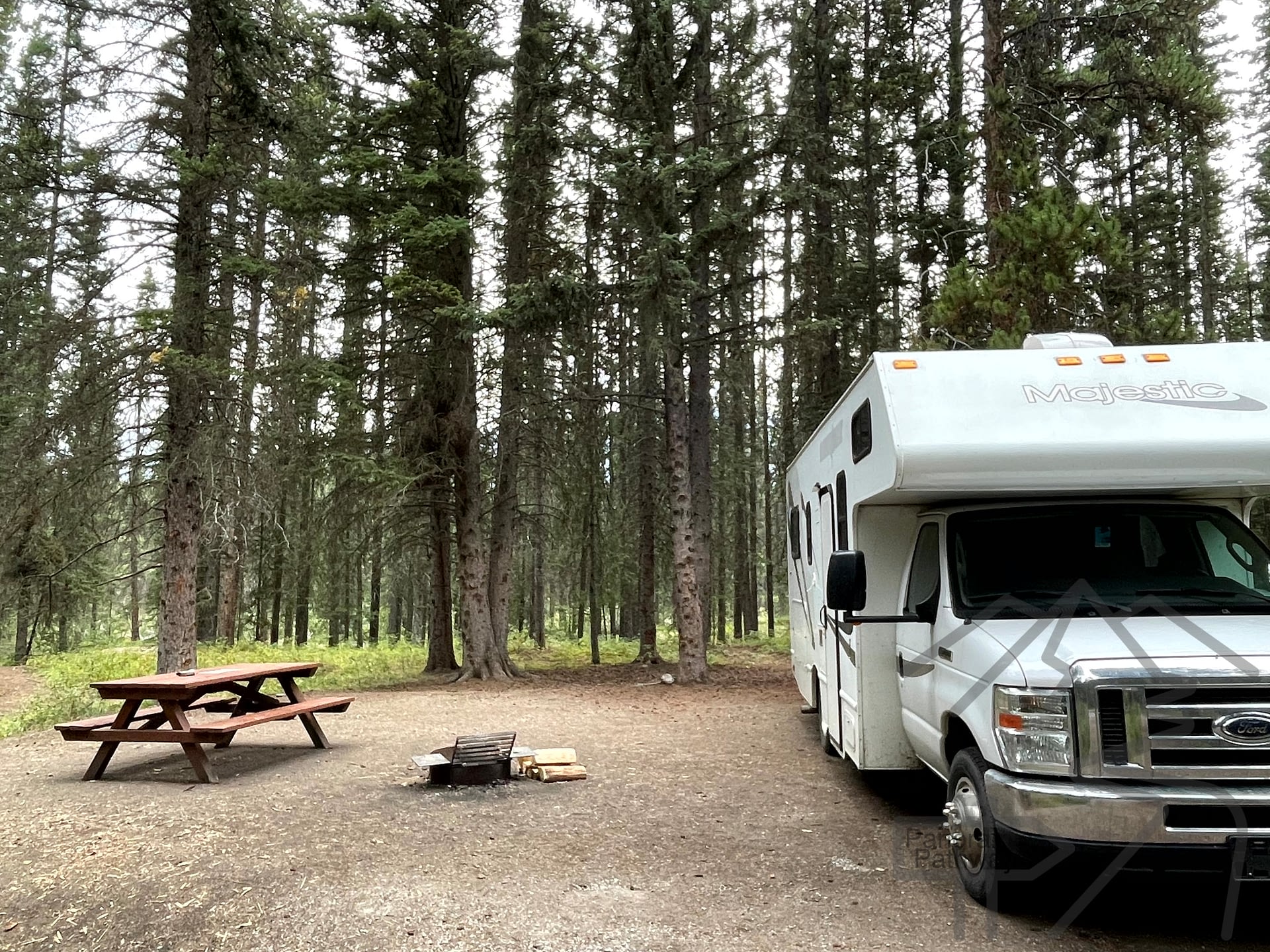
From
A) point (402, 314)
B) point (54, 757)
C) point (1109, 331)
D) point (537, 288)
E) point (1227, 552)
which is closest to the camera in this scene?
point (1227, 552)

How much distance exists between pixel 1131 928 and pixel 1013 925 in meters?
0.56

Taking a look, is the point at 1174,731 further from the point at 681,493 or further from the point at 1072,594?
the point at 681,493

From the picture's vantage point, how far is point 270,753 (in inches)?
349

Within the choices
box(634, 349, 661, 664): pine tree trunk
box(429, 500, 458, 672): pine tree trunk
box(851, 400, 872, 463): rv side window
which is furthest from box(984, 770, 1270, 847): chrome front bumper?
box(634, 349, 661, 664): pine tree trunk

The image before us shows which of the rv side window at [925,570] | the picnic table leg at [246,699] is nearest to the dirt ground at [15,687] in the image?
the picnic table leg at [246,699]

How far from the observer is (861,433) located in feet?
19.8

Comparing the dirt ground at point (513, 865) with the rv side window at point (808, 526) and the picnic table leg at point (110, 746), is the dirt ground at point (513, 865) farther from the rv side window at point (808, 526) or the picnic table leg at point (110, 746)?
the rv side window at point (808, 526)

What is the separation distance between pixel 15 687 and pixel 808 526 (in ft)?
48.2

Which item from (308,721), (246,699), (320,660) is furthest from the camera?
(320,660)

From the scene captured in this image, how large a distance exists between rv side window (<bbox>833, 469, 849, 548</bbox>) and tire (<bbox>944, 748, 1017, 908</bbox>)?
2174 millimetres

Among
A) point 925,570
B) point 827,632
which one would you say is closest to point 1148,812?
point 925,570

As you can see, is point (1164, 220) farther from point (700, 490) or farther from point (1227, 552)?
point (1227, 552)

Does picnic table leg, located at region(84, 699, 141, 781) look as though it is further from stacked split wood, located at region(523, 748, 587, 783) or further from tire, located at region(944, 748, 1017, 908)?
tire, located at region(944, 748, 1017, 908)

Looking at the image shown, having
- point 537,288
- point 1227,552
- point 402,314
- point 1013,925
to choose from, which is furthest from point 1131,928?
point 402,314
